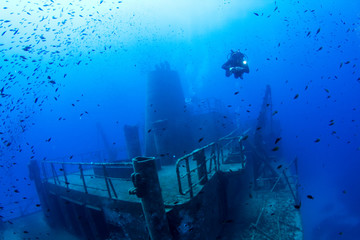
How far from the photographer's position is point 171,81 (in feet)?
58.5

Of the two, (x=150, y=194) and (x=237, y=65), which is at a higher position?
(x=237, y=65)

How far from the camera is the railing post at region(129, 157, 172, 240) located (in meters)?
5.12

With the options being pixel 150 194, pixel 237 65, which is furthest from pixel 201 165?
pixel 237 65

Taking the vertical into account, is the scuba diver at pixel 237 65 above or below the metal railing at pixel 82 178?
above

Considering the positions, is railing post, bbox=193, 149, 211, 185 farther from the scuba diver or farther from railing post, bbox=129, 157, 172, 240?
the scuba diver

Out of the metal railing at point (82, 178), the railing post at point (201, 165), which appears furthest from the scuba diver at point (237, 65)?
the metal railing at point (82, 178)

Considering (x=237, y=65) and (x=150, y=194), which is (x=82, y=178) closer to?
(x=150, y=194)

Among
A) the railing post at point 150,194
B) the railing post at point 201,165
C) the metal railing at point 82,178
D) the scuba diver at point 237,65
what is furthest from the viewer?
the scuba diver at point 237,65

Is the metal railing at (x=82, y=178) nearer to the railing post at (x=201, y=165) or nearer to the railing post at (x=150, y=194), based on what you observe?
the railing post at (x=150, y=194)

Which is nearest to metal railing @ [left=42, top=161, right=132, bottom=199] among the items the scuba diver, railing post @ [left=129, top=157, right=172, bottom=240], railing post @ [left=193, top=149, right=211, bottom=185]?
railing post @ [left=129, top=157, right=172, bottom=240]

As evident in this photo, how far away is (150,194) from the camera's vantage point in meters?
5.14

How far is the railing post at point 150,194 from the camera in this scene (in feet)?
16.8

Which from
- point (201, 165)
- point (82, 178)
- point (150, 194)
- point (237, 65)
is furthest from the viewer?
point (237, 65)

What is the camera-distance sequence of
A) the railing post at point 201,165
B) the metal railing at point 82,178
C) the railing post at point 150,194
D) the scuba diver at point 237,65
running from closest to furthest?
1. the railing post at point 150,194
2. the railing post at point 201,165
3. the metal railing at point 82,178
4. the scuba diver at point 237,65
